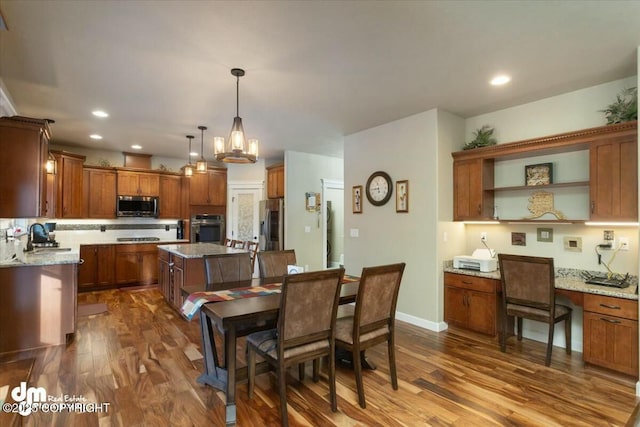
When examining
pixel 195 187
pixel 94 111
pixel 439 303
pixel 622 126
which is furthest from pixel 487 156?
pixel 195 187

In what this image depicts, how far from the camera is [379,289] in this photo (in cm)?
242

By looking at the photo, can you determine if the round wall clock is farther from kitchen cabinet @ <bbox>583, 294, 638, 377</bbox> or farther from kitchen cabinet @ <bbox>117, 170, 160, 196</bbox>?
kitchen cabinet @ <bbox>117, 170, 160, 196</bbox>

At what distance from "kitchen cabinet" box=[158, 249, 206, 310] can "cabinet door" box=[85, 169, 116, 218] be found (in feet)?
6.57

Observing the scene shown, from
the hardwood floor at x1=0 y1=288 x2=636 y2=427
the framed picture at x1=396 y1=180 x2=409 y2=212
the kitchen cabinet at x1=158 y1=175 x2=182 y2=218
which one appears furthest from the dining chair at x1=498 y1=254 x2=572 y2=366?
the kitchen cabinet at x1=158 y1=175 x2=182 y2=218

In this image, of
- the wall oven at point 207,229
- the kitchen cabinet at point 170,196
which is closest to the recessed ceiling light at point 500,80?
the wall oven at point 207,229

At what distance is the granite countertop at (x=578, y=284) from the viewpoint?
2.75m

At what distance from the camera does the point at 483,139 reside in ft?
13.1

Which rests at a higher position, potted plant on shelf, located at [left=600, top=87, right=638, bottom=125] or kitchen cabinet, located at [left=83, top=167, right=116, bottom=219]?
potted plant on shelf, located at [left=600, top=87, right=638, bottom=125]

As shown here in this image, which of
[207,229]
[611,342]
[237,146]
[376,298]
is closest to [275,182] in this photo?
[207,229]

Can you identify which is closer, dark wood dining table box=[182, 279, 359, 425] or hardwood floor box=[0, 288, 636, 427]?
dark wood dining table box=[182, 279, 359, 425]

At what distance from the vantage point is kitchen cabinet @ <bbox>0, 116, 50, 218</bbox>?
3.23 m

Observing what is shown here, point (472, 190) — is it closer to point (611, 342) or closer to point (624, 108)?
point (624, 108)

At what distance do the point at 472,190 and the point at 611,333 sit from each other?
1872mm

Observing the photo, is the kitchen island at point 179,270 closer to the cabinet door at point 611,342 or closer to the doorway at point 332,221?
the doorway at point 332,221
